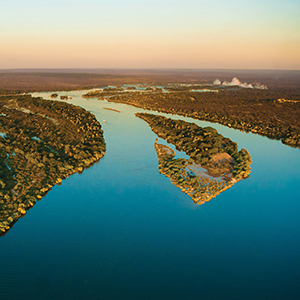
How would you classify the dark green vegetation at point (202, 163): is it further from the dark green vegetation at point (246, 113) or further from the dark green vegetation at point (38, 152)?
the dark green vegetation at point (246, 113)

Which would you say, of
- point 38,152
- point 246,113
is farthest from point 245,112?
point 38,152

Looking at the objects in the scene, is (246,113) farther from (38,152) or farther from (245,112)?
(38,152)

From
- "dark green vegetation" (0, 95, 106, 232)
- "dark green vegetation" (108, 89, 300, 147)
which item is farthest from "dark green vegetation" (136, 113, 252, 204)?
"dark green vegetation" (108, 89, 300, 147)

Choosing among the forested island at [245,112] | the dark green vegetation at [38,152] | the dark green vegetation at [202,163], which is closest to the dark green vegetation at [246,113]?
the forested island at [245,112]

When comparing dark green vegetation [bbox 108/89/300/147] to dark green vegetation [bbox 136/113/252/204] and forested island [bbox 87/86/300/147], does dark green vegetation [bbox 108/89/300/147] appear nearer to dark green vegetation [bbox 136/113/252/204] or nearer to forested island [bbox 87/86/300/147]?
forested island [bbox 87/86/300/147]

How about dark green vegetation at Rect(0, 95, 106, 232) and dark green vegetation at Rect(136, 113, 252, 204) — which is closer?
dark green vegetation at Rect(0, 95, 106, 232)

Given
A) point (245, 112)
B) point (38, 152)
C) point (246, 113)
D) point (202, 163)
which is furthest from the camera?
point (245, 112)
